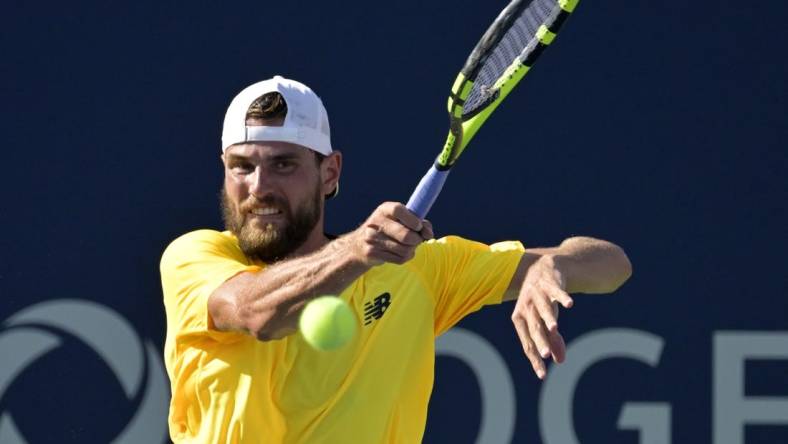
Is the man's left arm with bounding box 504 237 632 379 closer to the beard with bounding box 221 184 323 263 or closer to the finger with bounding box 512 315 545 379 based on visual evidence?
the finger with bounding box 512 315 545 379

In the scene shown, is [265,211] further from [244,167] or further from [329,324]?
[329,324]

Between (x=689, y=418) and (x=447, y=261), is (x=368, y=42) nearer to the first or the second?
(x=447, y=261)

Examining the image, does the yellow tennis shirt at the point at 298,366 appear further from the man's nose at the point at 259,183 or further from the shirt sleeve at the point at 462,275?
the man's nose at the point at 259,183

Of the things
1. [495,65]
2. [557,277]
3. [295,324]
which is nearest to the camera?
[295,324]

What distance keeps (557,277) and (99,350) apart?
209 cm

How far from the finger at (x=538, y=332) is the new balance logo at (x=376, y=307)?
675mm

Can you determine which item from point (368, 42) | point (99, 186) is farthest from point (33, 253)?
point (368, 42)

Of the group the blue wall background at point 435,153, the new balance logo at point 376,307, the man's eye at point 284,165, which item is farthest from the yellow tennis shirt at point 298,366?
the blue wall background at point 435,153

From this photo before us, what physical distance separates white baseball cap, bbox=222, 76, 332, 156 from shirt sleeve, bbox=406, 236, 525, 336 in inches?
17.5

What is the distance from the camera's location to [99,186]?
5.66 m

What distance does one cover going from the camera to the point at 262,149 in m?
4.38

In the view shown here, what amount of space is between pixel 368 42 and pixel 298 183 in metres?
1.36

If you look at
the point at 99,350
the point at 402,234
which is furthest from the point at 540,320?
the point at 99,350

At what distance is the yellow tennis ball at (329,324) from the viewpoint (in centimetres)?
346
